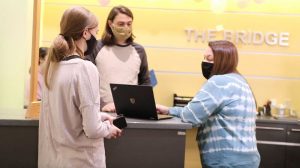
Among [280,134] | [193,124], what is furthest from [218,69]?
[280,134]

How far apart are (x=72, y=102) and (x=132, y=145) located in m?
0.61

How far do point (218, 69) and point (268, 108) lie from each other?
2.04 metres

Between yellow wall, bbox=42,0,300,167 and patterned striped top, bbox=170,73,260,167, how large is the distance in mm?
2008

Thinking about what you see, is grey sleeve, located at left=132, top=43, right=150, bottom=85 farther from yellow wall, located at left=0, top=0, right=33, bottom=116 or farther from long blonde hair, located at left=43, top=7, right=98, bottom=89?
long blonde hair, located at left=43, top=7, right=98, bottom=89

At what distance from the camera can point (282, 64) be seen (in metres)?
4.41

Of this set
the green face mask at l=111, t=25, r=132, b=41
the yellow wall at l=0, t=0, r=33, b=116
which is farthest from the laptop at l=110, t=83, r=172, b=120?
the yellow wall at l=0, t=0, r=33, b=116

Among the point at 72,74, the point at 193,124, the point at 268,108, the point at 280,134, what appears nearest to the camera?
the point at 72,74

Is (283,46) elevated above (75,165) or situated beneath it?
elevated above

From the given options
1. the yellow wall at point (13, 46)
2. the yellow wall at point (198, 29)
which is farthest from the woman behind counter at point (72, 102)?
the yellow wall at point (198, 29)

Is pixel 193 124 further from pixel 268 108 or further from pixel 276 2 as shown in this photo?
pixel 276 2

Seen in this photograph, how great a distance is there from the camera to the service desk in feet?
7.67

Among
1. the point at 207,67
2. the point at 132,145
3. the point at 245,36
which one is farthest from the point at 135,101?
the point at 245,36

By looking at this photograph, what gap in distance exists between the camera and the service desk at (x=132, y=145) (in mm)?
2338

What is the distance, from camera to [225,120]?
2371 mm
